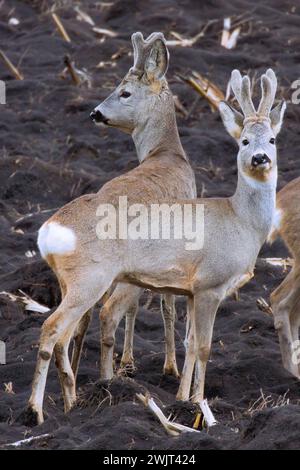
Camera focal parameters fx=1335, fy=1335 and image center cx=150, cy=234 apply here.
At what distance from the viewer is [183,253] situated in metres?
9.70

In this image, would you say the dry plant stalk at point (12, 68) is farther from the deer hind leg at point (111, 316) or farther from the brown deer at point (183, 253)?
the brown deer at point (183, 253)

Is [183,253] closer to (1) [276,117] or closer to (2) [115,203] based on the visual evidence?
(2) [115,203]

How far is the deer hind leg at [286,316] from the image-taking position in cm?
1134

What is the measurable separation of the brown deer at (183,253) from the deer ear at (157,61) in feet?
5.44

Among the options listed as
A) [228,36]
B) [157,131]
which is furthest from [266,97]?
[228,36]

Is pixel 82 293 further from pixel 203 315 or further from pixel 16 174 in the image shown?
pixel 16 174

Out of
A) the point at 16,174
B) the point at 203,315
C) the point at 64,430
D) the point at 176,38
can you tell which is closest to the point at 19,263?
the point at 16,174

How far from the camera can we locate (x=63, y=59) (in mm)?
20438

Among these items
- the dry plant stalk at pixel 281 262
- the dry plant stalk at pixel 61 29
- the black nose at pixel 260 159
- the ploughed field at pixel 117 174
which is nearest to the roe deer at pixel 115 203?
the ploughed field at pixel 117 174

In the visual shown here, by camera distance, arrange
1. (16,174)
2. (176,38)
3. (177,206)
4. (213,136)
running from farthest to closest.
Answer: (176,38) → (213,136) → (16,174) → (177,206)

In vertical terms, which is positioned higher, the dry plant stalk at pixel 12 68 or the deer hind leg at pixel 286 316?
the deer hind leg at pixel 286 316

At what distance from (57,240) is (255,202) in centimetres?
162

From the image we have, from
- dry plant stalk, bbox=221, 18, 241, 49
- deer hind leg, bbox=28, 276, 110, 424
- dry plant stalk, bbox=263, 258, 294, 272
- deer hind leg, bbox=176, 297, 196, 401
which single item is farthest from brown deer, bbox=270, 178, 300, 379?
dry plant stalk, bbox=221, 18, 241, 49
